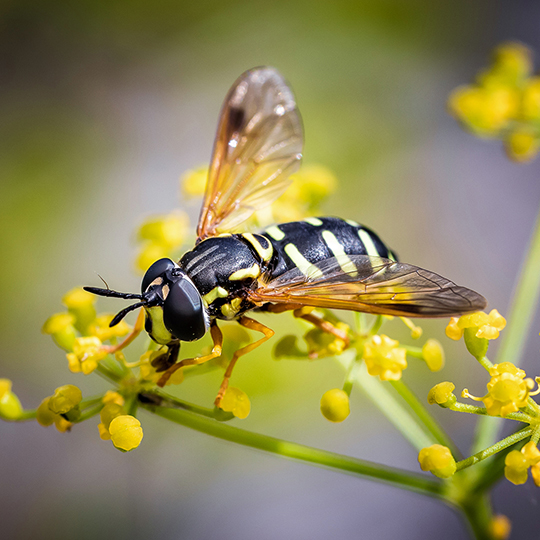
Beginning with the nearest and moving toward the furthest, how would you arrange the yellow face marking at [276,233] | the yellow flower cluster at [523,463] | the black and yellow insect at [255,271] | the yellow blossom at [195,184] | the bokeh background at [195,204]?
the yellow flower cluster at [523,463], the black and yellow insect at [255,271], the yellow face marking at [276,233], the yellow blossom at [195,184], the bokeh background at [195,204]

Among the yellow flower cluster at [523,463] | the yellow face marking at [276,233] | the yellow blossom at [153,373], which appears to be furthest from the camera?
the yellow face marking at [276,233]

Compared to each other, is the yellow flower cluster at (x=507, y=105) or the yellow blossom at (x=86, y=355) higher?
the yellow flower cluster at (x=507, y=105)

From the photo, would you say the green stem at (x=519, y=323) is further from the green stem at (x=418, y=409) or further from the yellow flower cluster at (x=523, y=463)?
the yellow flower cluster at (x=523, y=463)

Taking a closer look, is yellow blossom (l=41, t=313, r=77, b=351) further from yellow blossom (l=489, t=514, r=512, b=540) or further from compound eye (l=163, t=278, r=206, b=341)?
yellow blossom (l=489, t=514, r=512, b=540)

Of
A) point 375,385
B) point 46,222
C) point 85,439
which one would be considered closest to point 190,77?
point 46,222

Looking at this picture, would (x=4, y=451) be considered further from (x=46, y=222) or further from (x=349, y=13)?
(x=349, y=13)

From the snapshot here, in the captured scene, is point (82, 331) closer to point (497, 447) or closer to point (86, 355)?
point (86, 355)

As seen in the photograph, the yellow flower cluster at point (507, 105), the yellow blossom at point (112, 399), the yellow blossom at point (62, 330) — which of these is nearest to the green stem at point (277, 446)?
the yellow blossom at point (112, 399)
